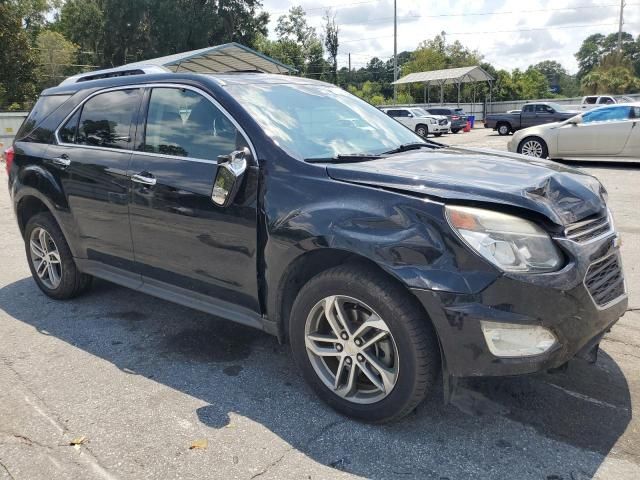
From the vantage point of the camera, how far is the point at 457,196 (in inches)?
102

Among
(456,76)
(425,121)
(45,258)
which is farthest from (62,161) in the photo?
(456,76)

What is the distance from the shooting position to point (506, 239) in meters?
2.51

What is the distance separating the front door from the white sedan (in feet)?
36.5

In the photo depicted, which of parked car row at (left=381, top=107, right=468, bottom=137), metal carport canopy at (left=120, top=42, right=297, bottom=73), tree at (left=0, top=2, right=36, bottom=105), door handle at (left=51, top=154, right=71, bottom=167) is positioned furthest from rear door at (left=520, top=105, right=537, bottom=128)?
tree at (left=0, top=2, right=36, bottom=105)

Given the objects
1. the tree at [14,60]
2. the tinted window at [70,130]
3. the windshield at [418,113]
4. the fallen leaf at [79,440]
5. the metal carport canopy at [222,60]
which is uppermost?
the tree at [14,60]

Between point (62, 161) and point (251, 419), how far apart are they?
264 centimetres

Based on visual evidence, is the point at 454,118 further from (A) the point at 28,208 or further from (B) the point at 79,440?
(B) the point at 79,440

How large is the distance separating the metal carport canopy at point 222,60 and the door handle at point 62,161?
12.8 meters

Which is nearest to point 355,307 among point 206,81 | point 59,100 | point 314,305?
point 314,305

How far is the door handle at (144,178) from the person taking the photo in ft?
11.9

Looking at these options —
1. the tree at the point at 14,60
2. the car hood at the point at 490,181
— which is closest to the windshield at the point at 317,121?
the car hood at the point at 490,181

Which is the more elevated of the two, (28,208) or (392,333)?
(28,208)

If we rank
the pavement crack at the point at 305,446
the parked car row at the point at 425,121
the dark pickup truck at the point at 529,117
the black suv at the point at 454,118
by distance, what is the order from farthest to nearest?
the black suv at the point at 454,118 < the parked car row at the point at 425,121 < the dark pickup truck at the point at 529,117 < the pavement crack at the point at 305,446

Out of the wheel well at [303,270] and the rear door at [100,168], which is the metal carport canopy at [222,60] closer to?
the rear door at [100,168]
